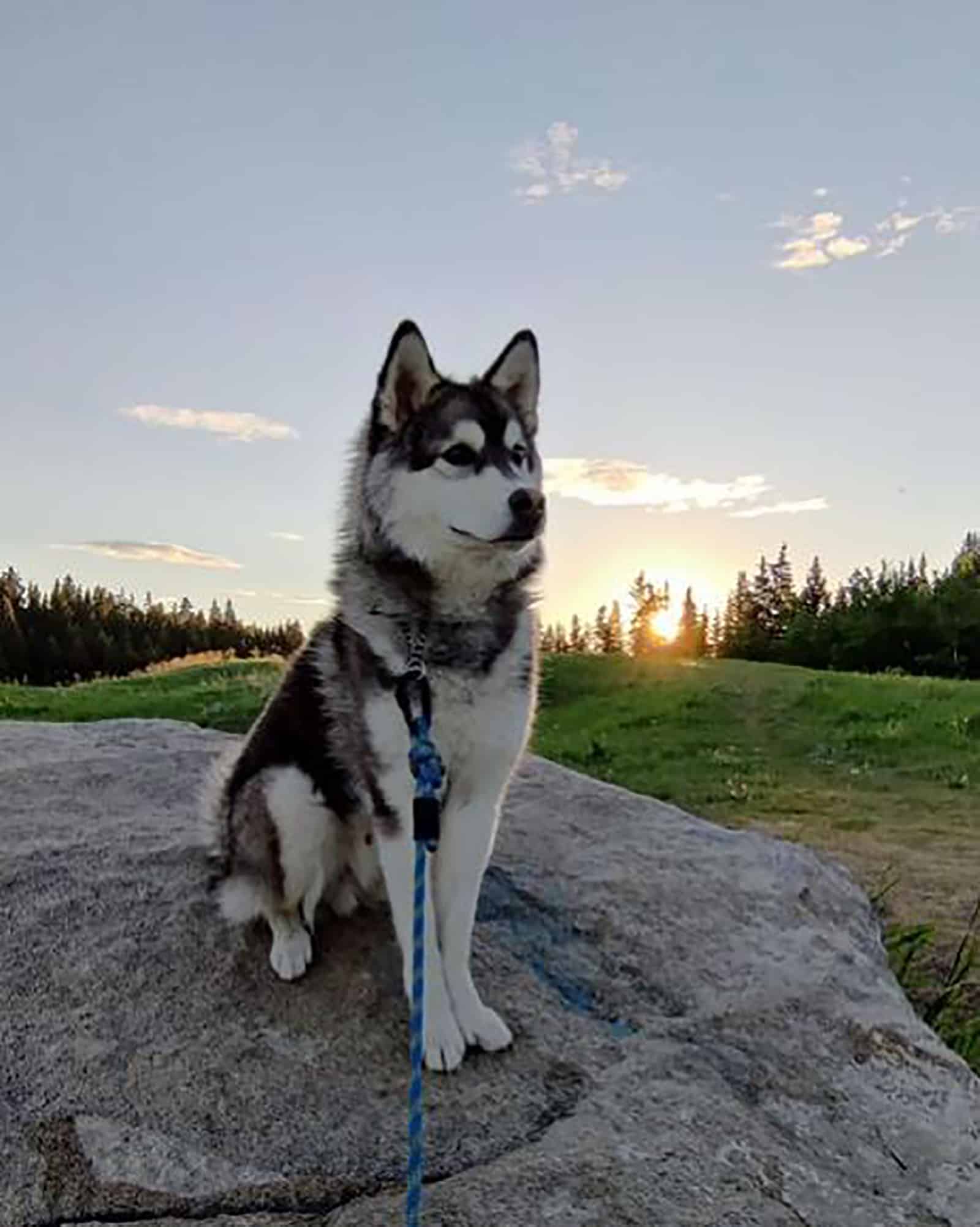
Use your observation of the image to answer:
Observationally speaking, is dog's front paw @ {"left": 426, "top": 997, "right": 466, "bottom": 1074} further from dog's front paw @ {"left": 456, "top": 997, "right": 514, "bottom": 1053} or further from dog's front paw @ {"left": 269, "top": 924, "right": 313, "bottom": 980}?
dog's front paw @ {"left": 269, "top": 924, "right": 313, "bottom": 980}

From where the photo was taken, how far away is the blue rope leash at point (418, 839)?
2582mm

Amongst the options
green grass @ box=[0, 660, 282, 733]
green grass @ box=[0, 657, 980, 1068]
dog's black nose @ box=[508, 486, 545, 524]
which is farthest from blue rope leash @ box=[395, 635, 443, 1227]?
green grass @ box=[0, 660, 282, 733]

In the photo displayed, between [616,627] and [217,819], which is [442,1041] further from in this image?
[616,627]

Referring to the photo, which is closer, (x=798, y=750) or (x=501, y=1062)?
(x=501, y=1062)

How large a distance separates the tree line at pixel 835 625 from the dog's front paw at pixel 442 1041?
19.7m

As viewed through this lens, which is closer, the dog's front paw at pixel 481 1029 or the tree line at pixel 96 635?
the dog's front paw at pixel 481 1029

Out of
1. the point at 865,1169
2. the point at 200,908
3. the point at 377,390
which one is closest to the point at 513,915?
the point at 200,908

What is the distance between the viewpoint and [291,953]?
11.7ft

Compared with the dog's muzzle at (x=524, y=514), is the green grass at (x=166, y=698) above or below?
below

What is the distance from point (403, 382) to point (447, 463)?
31 cm

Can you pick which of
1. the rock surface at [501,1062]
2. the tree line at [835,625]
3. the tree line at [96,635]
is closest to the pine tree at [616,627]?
the tree line at [835,625]

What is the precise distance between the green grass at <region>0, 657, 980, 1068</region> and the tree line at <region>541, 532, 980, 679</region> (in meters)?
8.39

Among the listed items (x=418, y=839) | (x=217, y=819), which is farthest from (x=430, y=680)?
(x=217, y=819)

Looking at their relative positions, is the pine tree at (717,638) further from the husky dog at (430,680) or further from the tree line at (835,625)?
the husky dog at (430,680)
